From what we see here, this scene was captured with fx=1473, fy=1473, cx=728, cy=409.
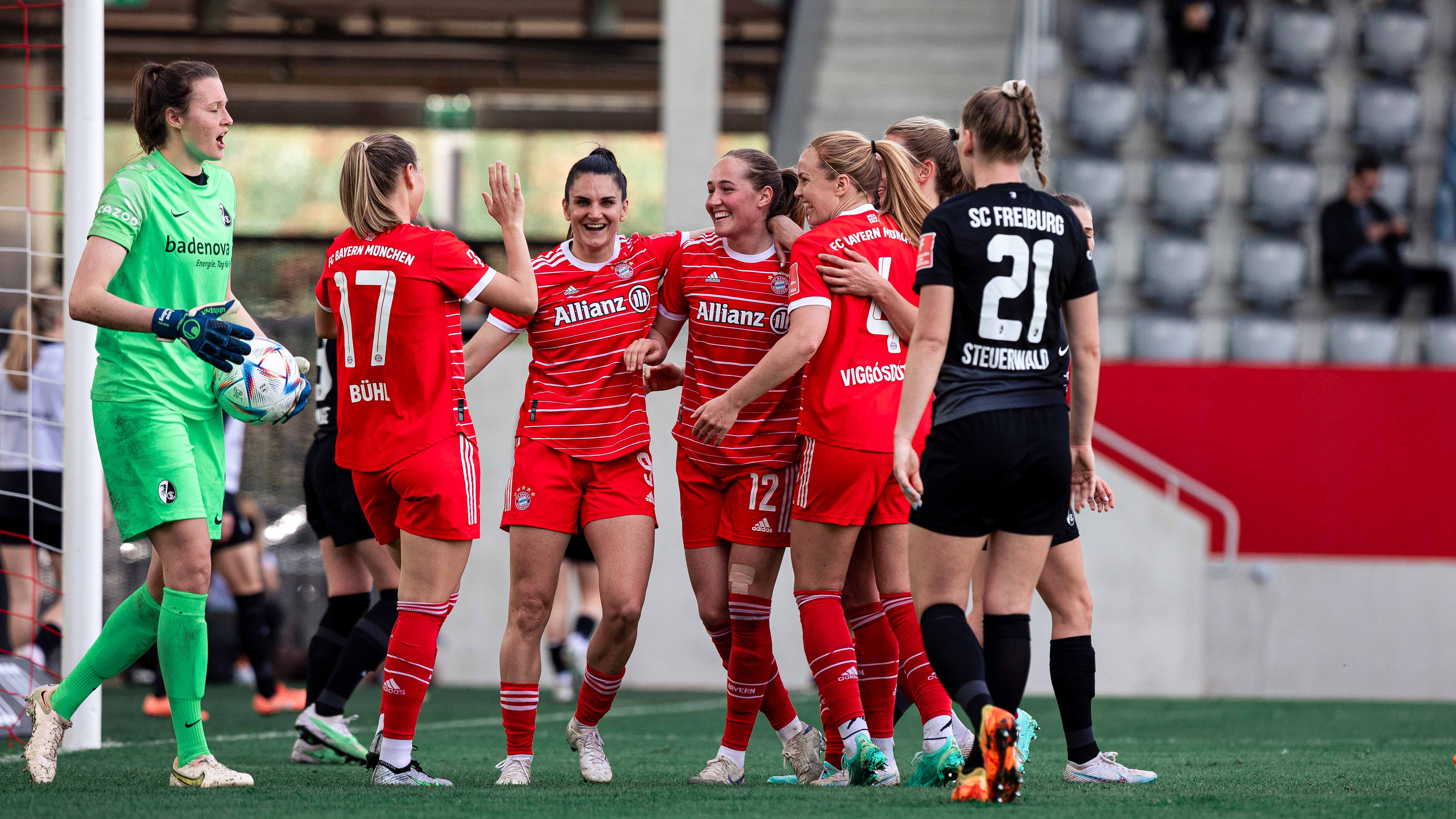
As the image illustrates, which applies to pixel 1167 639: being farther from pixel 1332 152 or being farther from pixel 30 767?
pixel 30 767

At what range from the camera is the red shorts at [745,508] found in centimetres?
425

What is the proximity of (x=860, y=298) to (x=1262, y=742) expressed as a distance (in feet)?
11.0

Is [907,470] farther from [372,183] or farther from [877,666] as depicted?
[372,183]

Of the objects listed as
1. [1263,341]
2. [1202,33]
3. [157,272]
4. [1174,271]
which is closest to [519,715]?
[157,272]

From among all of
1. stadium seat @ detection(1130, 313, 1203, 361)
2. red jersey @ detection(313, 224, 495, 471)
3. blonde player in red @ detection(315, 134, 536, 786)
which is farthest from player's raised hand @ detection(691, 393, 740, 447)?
stadium seat @ detection(1130, 313, 1203, 361)

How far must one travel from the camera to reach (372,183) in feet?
13.2

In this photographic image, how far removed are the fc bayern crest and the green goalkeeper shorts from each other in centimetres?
81

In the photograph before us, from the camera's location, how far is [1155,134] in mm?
13375

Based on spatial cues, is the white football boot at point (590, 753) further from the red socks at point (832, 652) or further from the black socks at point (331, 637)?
the black socks at point (331, 637)

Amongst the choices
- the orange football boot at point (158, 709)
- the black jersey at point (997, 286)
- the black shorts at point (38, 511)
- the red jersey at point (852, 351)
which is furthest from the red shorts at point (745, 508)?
the black shorts at point (38, 511)

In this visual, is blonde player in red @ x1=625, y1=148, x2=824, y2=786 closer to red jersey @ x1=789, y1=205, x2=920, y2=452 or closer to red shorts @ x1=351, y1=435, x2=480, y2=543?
red jersey @ x1=789, y1=205, x2=920, y2=452

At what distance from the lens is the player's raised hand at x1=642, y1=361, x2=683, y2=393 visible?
14.0ft

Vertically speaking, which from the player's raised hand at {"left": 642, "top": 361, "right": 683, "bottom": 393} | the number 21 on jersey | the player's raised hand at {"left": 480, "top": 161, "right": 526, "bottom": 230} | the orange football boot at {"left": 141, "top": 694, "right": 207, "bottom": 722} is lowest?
the orange football boot at {"left": 141, "top": 694, "right": 207, "bottom": 722}

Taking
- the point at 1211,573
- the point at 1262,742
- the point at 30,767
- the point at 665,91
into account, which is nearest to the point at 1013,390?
the point at 30,767
